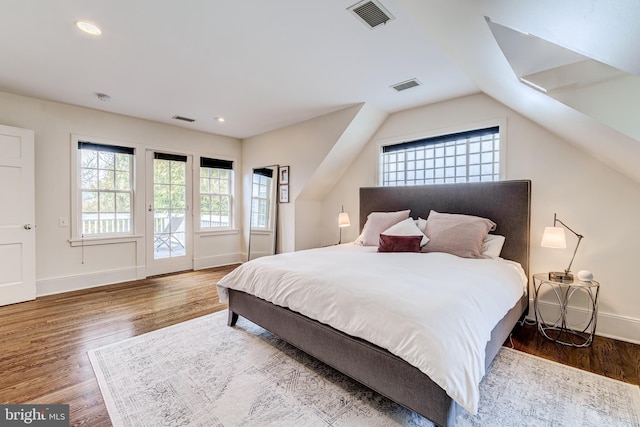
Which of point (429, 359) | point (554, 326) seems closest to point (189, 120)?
point (429, 359)

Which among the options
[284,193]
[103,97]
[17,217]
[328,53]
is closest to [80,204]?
[17,217]

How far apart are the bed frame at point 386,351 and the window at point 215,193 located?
2.94 m

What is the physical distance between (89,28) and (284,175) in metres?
3.16

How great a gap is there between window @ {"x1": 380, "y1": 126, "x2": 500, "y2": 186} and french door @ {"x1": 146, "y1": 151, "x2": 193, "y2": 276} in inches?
140

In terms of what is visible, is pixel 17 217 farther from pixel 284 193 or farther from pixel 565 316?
pixel 565 316

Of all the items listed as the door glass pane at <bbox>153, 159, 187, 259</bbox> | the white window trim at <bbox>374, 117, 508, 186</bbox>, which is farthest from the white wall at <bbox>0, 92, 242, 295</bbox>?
the white window trim at <bbox>374, 117, 508, 186</bbox>

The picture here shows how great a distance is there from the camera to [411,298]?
5.48 ft

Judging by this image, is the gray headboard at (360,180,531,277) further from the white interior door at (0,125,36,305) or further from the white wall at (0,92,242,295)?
the white interior door at (0,125,36,305)

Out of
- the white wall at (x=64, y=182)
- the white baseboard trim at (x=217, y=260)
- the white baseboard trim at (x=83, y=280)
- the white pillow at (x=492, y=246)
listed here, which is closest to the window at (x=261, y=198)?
the white baseboard trim at (x=217, y=260)

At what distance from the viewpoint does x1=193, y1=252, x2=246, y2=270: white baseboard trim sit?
17.5ft

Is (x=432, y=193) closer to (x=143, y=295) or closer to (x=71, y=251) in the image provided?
(x=143, y=295)

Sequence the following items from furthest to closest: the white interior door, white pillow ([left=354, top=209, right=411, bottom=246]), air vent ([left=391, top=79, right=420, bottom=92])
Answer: white pillow ([left=354, top=209, right=411, bottom=246]) < the white interior door < air vent ([left=391, top=79, right=420, bottom=92])

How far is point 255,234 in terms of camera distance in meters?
5.63

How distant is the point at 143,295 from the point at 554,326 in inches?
193
